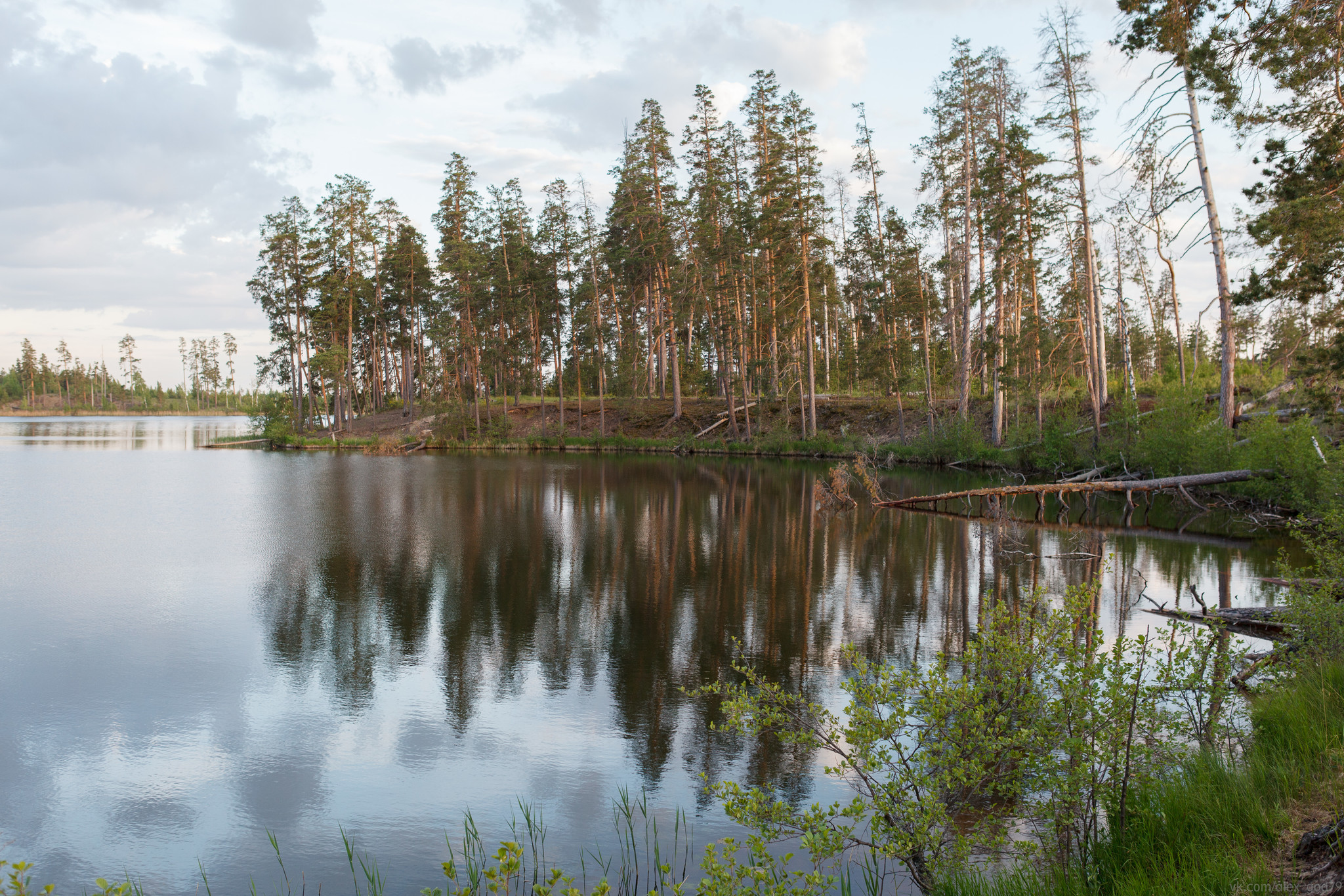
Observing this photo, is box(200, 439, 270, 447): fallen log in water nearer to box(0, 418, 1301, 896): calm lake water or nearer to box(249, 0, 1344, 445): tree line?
box(249, 0, 1344, 445): tree line

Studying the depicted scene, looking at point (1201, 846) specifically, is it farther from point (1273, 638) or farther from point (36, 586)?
point (36, 586)

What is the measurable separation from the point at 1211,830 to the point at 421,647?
8331mm

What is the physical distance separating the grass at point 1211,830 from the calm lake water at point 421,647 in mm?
2426

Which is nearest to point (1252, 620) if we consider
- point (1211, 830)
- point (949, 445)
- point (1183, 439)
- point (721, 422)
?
point (1211, 830)

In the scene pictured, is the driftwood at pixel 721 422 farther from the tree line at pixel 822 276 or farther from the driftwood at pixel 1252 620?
the driftwood at pixel 1252 620

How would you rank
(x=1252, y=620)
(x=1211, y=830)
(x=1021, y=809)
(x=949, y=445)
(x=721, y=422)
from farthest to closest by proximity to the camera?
(x=721, y=422) → (x=949, y=445) → (x=1252, y=620) → (x=1021, y=809) → (x=1211, y=830)

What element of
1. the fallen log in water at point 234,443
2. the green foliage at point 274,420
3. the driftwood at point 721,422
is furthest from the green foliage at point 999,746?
the fallen log in water at point 234,443

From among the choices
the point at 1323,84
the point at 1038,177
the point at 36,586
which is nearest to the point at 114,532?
the point at 36,586

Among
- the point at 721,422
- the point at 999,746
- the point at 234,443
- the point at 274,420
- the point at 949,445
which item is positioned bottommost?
the point at 999,746

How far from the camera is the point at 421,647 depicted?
393 inches

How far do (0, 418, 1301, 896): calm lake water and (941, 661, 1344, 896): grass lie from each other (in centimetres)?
243

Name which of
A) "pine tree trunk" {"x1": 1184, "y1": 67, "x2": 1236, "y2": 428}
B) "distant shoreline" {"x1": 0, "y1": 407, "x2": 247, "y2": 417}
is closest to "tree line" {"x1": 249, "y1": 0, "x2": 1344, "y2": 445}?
"pine tree trunk" {"x1": 1184, "y1": 67, "x2": 1236, "y2": 428}

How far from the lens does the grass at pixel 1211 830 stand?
3707 mm

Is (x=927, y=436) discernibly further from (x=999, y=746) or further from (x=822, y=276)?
(x=999, y=746)
